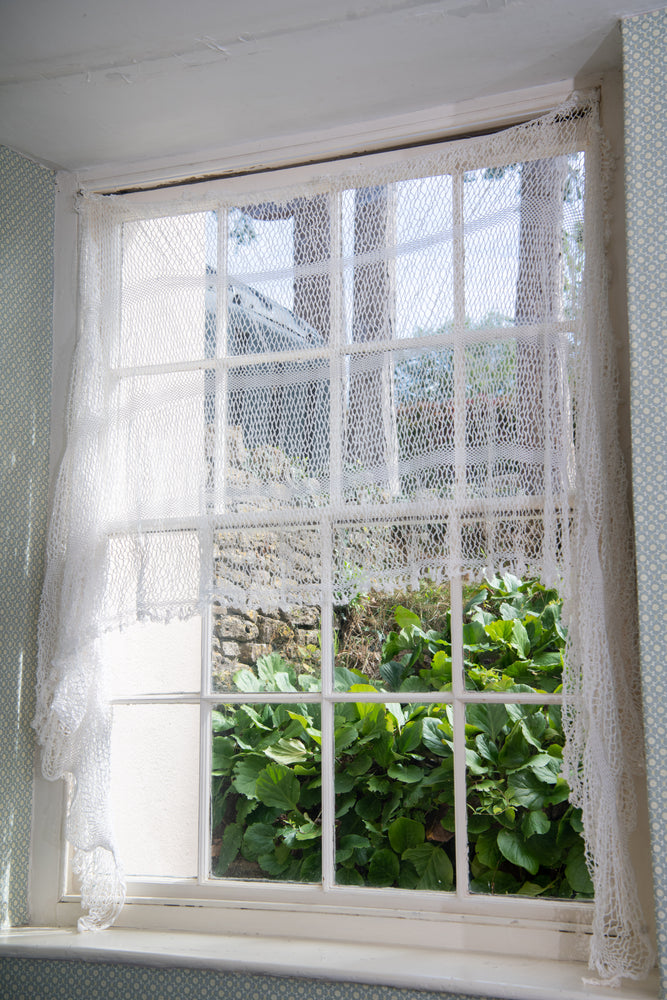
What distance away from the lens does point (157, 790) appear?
215 cm

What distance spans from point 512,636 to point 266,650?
0.60 metres

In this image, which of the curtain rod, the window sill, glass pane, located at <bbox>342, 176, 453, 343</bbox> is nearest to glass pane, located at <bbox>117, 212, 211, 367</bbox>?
the curtain rod

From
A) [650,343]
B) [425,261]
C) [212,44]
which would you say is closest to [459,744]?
[650,343]

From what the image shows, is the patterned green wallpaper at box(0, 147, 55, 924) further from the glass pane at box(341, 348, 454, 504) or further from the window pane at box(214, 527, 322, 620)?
the glass pane at box(341, 348, 454, 504)

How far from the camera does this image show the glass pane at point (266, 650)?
6.86 ft

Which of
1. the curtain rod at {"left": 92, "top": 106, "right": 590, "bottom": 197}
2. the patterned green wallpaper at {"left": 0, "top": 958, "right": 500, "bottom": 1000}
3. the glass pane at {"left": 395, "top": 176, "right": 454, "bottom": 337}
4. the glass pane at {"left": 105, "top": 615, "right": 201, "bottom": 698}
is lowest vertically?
the patterned green wallpaper at {"left": 0, "top": 958, "right": 500, "bottom": 1000}

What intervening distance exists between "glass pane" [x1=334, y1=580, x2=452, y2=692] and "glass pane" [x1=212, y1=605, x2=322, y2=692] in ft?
0.26

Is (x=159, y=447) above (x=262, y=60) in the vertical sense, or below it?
below

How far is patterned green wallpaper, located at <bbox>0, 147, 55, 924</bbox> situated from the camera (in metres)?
2.14

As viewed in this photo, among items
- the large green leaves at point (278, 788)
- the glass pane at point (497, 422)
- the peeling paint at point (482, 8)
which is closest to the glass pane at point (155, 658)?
the large green leaves at point (278, 788)

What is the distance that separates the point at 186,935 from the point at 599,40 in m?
2.18

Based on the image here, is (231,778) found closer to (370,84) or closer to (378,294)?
(378,294)

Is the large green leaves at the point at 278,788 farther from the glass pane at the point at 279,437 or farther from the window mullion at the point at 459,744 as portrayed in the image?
the glass pane at the point at 279,437

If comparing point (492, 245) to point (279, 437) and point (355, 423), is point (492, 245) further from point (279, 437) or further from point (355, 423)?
point (279, 437)
